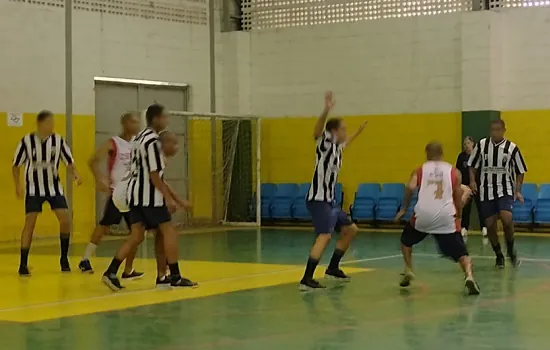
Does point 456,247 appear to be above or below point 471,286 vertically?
above

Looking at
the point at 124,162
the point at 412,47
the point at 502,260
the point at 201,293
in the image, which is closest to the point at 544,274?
the point at 502,260

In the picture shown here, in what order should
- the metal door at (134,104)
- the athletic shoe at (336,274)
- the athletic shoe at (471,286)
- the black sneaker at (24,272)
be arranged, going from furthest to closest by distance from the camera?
the metal door at (134,104)
the black sneaker at (24,272)
the athletic shoe at (336,274)
the athletic shoe at (471,286)

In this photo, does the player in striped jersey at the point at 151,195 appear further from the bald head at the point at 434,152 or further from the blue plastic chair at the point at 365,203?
the blue plastic chair at the point at 365,203

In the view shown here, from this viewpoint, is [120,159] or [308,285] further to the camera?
[120,159]

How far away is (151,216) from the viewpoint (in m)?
10.7

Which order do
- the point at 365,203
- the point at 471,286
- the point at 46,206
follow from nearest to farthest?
1. the point at 471,286
2. the point at 46,206
3. the point at 365,203

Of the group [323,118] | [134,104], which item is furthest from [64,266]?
[134,104]

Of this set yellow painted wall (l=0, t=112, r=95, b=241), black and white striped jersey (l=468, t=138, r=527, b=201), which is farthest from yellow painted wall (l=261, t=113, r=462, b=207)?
black and white striped jersey (l=468, t=138, r=527, b=201)

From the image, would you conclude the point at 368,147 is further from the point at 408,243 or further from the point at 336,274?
the point at 408,243

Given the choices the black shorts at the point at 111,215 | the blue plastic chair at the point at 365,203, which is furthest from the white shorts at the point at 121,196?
the blue plastic chair at the point at 365,203

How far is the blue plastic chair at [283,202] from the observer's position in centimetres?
2312

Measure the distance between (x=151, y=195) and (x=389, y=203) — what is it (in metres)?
11.7

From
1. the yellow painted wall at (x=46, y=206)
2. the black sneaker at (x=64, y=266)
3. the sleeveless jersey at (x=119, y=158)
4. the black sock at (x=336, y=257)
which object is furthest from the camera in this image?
the yellow painted wall at (x=46, y=206)

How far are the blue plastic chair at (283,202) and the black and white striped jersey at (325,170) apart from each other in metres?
12.1
